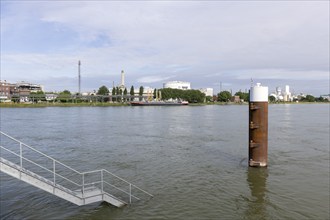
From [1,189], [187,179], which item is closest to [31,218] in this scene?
[1,189]

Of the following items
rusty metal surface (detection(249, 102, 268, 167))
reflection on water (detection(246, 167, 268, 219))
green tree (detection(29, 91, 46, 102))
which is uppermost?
green tree (detection(29, 91, 46, 102))

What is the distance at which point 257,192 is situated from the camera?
697 inches

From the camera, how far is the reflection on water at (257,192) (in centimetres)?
1469

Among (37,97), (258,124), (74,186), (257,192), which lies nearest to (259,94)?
(258,124)

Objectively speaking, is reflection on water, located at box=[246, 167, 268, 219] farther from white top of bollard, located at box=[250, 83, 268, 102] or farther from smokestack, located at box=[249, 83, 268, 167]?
white top of bollard, located at box=[250, 83, 268, 102]

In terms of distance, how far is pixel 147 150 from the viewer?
3108 cm

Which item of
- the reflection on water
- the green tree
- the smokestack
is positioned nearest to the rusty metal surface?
the smokestack

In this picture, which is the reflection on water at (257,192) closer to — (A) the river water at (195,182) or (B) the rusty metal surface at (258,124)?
(A) the river water at (195,182)

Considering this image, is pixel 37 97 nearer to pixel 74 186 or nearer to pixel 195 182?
pixel 74 186

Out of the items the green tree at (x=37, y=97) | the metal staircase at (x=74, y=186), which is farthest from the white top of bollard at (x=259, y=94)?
the green tree at (x=37, y=97)

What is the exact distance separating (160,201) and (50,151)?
17719 mm

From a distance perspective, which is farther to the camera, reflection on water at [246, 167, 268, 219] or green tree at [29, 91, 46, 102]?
green tree at [29, 91, 46, 102]

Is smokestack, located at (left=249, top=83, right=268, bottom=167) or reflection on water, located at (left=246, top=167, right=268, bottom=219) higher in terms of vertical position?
smokestack, located at (left=249, top=83, right=268, bottom=167)

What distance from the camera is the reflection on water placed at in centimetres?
1469
